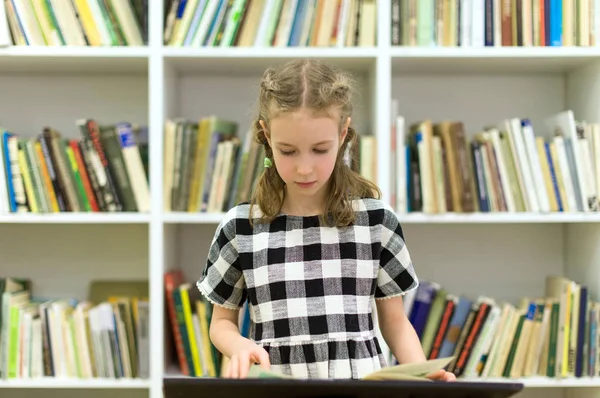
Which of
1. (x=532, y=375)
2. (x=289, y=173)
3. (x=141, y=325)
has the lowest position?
(x=532, y=375)

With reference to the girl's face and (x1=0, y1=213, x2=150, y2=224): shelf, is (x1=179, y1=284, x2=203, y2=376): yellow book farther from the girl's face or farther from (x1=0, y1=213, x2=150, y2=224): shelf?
the girl's face

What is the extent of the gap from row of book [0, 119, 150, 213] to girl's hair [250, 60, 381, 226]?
829 mm

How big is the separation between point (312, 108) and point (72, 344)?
125 centimetres

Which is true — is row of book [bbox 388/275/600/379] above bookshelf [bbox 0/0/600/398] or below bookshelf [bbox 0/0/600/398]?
below

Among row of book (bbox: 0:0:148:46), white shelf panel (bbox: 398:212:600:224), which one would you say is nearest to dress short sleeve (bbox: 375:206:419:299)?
white shelf panel (bbox: 398:212:600:224)

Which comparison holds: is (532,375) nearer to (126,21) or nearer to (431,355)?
(431,355)

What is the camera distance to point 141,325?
1.87 meters

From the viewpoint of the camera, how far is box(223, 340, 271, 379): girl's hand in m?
0.88

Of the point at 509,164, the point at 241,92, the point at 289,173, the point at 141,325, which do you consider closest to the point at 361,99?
the point at 241,92

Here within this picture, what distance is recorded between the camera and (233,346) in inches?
39.9

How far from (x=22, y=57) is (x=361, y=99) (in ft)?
3.38

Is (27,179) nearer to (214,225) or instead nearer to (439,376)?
(214,225)

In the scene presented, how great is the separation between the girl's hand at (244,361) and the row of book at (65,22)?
120cm

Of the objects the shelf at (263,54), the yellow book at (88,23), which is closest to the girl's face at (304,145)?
the shelf at (263,54)
